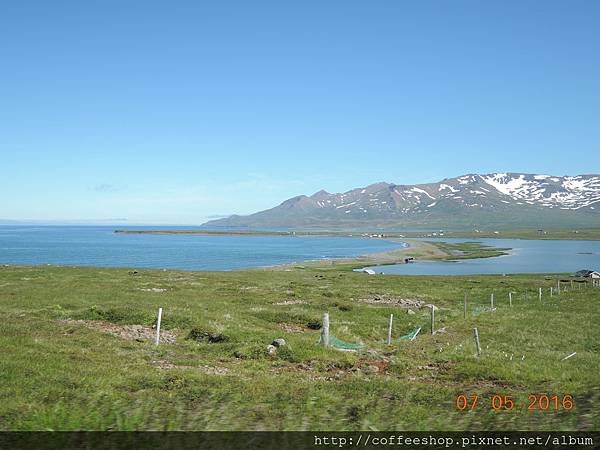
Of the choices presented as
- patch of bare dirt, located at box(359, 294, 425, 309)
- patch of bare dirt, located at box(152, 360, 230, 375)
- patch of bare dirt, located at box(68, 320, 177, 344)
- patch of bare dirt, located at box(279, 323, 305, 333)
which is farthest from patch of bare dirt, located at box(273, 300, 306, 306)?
patch of bare dirt, located at box(152, 360, 230, 375)

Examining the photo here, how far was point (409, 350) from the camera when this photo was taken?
78.8 ft

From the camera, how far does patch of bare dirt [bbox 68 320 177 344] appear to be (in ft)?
86.4

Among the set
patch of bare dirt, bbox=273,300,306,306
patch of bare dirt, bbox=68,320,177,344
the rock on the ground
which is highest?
the rock on the ground

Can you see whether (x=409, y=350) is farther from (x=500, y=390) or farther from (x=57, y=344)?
(x=57, y=344)

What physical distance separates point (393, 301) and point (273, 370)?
3443 cm

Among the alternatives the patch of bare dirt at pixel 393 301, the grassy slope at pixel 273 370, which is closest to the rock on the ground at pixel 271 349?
the grassy slope at pixel 273 370

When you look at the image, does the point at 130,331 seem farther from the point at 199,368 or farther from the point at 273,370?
the point at 273,370

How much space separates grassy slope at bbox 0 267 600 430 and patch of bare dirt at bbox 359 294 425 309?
6.58m

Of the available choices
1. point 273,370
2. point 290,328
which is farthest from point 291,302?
point 273,370

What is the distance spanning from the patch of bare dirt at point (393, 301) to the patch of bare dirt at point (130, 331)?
26265 millimetres

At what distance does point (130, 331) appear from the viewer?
28.1 meters

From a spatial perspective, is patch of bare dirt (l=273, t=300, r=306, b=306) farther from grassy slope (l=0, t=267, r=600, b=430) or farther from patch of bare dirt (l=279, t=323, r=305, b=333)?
patch of bare dirt (l=279, t=323, r=305, b=333)

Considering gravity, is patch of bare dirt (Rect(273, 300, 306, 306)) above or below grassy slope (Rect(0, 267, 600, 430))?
below

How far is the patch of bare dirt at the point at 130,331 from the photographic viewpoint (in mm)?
26344
